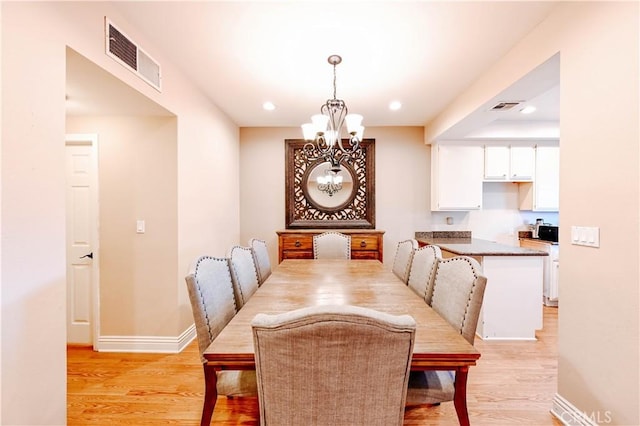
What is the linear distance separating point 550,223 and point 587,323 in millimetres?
3546

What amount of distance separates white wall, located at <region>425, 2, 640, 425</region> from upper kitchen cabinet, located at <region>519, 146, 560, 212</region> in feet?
8.88

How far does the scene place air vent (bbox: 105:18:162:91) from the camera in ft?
5.96

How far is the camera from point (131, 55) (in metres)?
2.00

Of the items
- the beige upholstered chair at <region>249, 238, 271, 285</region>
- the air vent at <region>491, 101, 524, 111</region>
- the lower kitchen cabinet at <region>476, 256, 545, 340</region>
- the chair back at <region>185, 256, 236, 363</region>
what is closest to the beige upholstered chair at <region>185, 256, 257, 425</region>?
the chair back at <region>185, 256, 236, 363</region>

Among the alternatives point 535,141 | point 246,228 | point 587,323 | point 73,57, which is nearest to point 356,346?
point 587,323

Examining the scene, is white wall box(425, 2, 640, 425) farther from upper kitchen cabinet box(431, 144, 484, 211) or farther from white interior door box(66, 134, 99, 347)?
white interior door box(66, 134, 99, 347)

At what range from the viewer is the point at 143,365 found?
8.10 feet

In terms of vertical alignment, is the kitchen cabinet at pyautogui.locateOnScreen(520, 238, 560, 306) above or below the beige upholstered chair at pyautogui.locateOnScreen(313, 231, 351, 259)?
below

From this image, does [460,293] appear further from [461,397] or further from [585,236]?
[585,236]

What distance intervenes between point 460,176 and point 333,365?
386 centimetres

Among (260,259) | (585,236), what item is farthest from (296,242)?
(585,236)

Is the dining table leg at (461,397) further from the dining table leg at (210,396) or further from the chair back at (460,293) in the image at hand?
the dining table leg at (210,396)

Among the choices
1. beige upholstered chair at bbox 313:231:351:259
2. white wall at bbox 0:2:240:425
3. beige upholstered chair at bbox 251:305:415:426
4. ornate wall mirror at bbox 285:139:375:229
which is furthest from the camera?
ornate wall mirror at bbox 285:139:375:229

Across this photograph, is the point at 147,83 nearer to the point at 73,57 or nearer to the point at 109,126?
the point at 73,57
